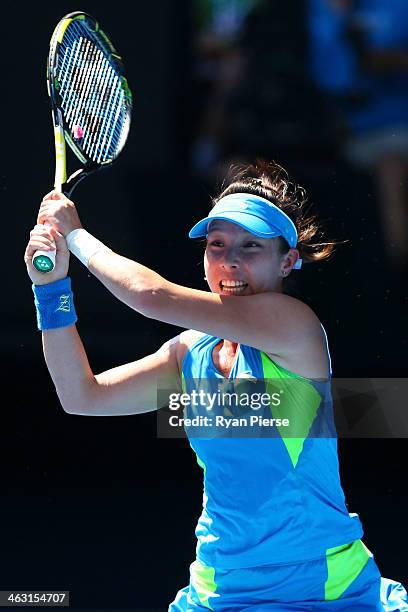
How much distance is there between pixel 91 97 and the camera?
10.1 ft

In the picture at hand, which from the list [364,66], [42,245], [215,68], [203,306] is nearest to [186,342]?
[203,306]

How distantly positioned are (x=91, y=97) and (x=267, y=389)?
0.92m

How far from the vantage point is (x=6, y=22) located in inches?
164

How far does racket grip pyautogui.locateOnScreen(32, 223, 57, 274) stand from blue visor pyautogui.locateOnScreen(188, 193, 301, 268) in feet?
1.13

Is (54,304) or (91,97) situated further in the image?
(91,97)

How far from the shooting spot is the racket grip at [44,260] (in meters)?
2.58

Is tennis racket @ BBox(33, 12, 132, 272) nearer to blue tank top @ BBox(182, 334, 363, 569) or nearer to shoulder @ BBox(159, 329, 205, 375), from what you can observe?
shoulder @ BBox(159, 329, 205, 375)

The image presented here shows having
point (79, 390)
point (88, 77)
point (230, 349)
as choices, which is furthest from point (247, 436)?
point (88, 77)

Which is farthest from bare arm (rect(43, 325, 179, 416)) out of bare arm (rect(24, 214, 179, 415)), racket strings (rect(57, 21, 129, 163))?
racket strings (rect(57, 21, 129, 163))

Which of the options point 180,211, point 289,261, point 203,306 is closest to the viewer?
point 203,306

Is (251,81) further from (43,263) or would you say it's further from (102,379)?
(43,263)

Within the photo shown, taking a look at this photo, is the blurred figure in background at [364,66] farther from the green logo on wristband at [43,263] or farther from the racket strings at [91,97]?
the green logo on wristband at [43,263]

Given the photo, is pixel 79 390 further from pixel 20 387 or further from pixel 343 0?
pixel 343 0

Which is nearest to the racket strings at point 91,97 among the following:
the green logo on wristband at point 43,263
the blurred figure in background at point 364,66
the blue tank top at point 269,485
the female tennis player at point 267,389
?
the female tennis player at point 267,389
